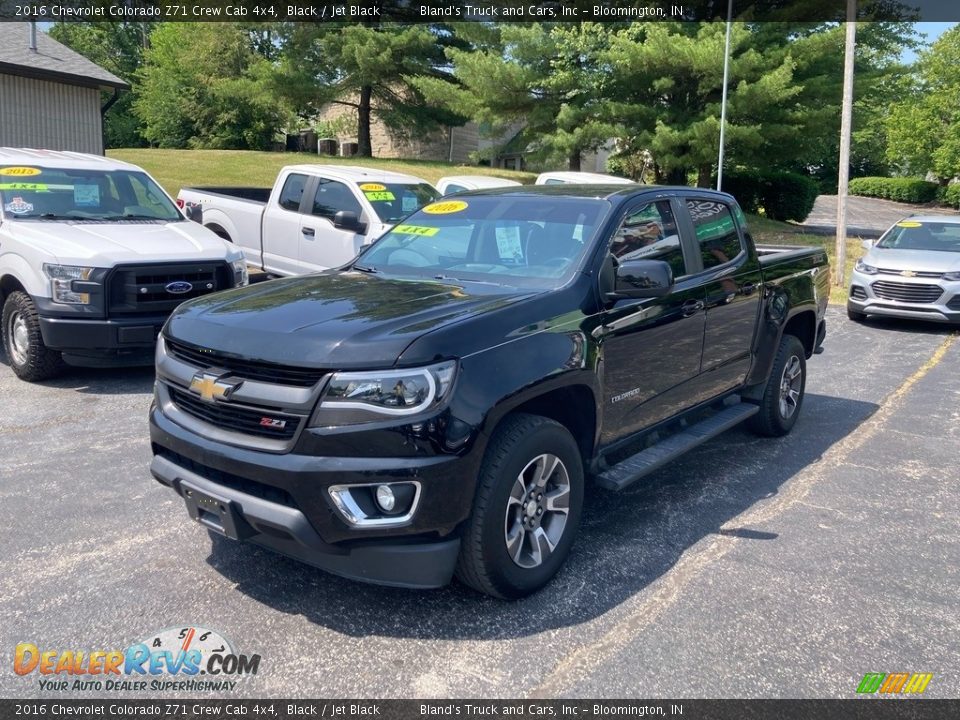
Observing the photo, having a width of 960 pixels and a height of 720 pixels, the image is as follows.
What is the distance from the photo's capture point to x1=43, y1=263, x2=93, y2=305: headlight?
6973mm

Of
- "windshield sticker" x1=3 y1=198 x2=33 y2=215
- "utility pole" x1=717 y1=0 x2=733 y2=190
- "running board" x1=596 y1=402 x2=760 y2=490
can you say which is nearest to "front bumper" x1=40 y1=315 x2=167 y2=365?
"windshield sticker" x1=3 y1=198 x2=33 y2=215

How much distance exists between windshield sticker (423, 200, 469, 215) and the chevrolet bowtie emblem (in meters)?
2.07

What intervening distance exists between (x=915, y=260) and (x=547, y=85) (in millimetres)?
13885

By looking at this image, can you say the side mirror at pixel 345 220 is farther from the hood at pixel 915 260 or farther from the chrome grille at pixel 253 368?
the hood at pixel 915 260

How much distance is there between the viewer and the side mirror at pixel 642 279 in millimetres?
4121

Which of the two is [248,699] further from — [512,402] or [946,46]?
[946,46]

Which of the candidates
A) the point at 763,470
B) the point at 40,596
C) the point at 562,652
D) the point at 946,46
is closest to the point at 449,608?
the point at 562,652

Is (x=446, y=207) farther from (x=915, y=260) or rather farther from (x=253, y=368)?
(x=915, y=260)

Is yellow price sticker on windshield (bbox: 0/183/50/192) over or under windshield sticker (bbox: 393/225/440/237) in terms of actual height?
over

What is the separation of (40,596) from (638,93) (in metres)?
22.9

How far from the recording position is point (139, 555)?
13.6 ft

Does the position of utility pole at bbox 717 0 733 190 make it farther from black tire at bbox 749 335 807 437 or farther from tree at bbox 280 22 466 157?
black tire at bbox 749 335 807 437

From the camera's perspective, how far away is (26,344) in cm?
725

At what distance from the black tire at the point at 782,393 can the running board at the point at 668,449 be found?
0.22m
